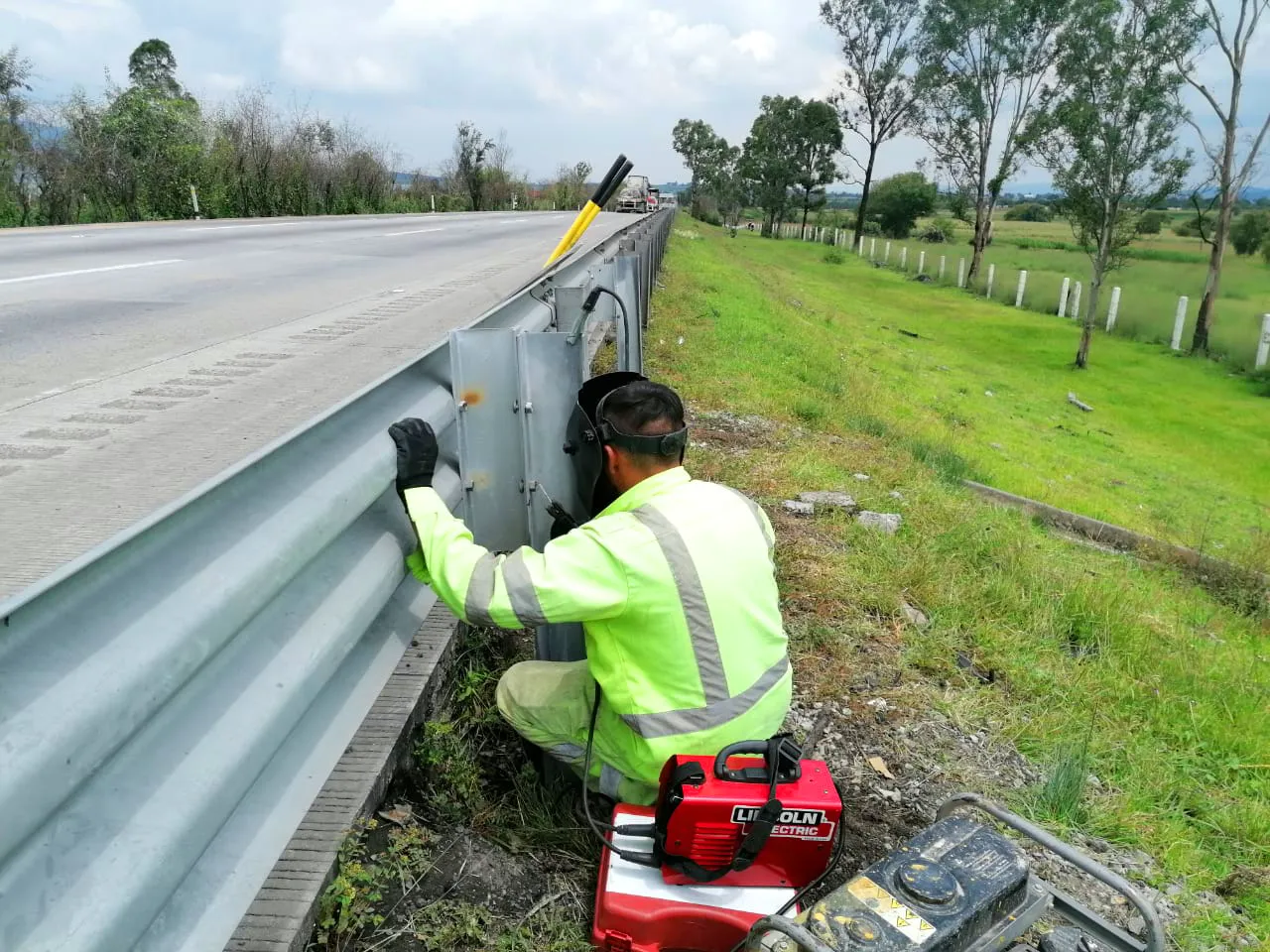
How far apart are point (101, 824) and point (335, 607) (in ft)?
2.15

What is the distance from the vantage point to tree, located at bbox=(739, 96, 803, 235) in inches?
2402

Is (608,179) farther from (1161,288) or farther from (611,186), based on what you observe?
(1161,288)

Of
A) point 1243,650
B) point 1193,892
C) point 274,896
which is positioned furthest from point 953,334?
point 274,896

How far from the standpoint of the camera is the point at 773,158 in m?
63.2

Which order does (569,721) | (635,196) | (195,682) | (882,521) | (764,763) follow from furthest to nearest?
1. (635,196)
2. (882,521)
3. (569,721)
4. (764,763)
5. (195,682)

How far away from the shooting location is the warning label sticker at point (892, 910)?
1.65m

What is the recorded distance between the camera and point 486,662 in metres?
3.18

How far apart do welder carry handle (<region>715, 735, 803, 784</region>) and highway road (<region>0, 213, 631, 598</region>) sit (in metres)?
1.73

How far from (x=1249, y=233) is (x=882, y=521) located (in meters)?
39.4

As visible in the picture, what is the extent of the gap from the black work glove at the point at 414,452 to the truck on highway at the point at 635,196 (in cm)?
4217

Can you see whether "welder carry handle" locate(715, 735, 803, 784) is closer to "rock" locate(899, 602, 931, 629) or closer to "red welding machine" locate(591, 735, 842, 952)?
"red welding machine" locate(591, 735, 842, 952)

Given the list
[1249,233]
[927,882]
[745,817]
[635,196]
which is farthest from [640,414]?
[635,196]

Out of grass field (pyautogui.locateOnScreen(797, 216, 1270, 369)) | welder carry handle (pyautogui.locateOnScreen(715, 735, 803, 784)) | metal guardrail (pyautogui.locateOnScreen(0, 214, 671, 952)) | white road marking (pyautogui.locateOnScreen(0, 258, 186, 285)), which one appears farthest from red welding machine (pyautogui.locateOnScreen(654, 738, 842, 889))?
grass field (pyautogui.locateOnScreen(797, 216, 1270, 369))

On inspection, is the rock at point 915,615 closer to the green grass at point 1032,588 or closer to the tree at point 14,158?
the green grass at point 1032,588
